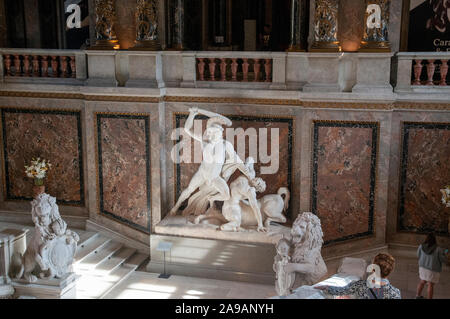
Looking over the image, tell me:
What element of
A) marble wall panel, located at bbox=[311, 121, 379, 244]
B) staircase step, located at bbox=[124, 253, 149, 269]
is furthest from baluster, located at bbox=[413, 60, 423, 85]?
staircase step, located at bbox=[124, 253, 149, 269]

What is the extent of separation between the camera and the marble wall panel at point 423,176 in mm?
9664

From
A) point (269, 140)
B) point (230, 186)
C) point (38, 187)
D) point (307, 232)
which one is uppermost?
point (269, 140)

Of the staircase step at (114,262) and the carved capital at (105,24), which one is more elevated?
the carved capital at (105,24)

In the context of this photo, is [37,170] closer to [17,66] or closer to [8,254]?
[17,66]

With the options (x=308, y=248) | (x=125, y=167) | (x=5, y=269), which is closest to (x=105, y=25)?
(x=125, y=167)

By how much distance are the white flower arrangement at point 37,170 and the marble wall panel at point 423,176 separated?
707 centimetres

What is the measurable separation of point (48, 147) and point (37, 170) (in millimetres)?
533

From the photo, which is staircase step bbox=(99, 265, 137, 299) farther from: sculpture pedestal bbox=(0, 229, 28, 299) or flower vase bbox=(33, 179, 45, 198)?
flower vase bbox=(33, 179, 45, 198)

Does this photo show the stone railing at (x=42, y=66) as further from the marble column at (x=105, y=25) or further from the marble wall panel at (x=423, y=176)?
the marble wall panel at (x=423, y=176)

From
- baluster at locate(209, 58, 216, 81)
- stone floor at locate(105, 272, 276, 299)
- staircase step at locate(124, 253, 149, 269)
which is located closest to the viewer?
stone floor at locate(105, 272, 276, 299)

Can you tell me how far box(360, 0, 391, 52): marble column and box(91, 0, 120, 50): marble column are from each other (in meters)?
4.77

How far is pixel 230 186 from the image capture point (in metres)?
9.95

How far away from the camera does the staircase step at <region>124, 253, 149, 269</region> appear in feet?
34.3

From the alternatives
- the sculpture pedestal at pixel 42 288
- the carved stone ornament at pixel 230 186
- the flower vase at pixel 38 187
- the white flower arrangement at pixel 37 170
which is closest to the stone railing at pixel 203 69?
the carved stone ornament at pixel 230 186
